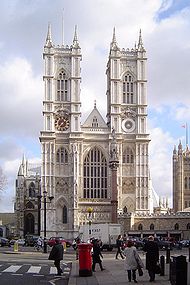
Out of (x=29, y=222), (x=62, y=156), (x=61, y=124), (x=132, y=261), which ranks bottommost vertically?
(x=29, y=222)

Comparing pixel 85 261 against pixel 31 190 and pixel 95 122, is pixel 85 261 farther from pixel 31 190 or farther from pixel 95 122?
pixel 31 190

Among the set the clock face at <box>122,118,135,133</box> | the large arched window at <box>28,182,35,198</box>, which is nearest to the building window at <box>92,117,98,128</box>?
the clock face at <box>122,118,135,133</box>

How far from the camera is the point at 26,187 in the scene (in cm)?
13862

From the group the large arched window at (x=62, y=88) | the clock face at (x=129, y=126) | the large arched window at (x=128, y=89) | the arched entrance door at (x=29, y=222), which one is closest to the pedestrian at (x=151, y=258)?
the clock face at (x=129, y=126)

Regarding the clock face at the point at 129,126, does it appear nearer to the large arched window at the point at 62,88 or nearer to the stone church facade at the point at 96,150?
the stone church facade at the point at 96,150

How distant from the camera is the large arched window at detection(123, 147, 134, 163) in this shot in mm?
105000

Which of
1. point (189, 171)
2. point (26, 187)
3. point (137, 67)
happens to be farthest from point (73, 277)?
point (189, 171)

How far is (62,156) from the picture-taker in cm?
10412

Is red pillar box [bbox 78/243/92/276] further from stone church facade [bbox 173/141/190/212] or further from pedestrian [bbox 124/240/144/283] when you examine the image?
stone church facade [bbox 173/141/190/212]

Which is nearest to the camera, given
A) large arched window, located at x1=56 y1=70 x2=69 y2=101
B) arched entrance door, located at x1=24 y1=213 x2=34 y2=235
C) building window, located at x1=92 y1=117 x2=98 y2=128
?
large arched window, located at x1=56 y1=70 x2=69 y2=101

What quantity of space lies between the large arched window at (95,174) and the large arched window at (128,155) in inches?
130

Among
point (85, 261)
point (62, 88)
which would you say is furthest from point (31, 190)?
point (85, 261)

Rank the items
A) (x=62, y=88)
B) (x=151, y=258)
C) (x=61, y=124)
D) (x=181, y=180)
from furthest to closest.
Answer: (x=181, y=180) → (x=62, y=88) → (x=61, y=124) → (x=151, y=258)

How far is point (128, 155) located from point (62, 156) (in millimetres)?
10573
